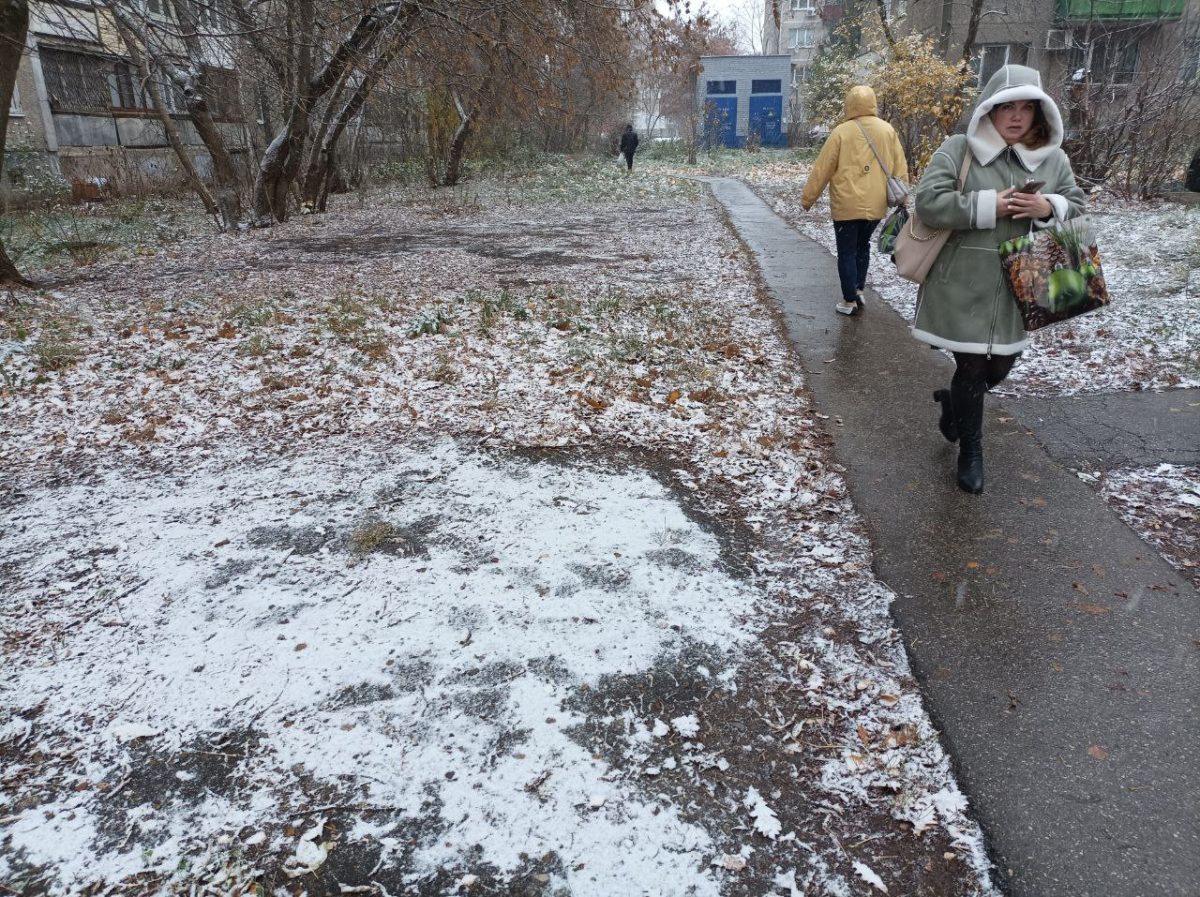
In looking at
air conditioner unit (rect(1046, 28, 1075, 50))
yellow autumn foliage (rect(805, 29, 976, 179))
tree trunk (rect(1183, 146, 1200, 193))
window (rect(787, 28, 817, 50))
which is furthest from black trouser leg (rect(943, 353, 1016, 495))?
window (rect(787, 28, 817, 50))

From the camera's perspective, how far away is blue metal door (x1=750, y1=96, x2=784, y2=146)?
43.8m

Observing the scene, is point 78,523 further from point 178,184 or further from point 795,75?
point 795,75

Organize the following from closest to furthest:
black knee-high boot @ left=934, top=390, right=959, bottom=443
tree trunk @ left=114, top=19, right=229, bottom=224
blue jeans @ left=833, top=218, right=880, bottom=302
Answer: black knee-high boot @ left=934, top=390, right=959, bottom=443
blue jeans @ left=833, top=218, right=880, bottom=302
tree trunk @ left=114, top=19, right=229, bottom=224

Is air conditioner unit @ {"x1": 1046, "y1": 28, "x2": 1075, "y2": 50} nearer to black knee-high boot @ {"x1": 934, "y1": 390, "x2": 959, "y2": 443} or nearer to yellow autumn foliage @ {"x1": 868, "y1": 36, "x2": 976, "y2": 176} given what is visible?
yellow autumn foliage @ {"x1": 868, "y1": 36, "x2": 976, "y2": 176}

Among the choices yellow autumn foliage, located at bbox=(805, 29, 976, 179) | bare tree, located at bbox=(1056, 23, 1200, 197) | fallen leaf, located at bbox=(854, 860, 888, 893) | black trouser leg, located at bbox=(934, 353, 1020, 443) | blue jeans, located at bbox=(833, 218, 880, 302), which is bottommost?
fallen leaf, located at bbox=(854, 860, 888, 893)

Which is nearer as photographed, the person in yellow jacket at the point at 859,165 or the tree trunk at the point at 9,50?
the person in yellow jacket at the point at 859,165

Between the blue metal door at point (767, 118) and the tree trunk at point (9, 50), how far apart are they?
39.4m

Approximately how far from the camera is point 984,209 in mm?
3307

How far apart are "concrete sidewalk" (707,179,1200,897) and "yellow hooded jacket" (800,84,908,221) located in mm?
2197

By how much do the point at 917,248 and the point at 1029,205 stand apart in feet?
1.73

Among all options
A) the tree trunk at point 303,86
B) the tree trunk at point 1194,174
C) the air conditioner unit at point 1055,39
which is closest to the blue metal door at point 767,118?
the air conditioner unit at point 1055,39

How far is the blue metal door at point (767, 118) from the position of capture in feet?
144

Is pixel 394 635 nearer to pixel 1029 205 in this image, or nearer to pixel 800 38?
pixel 1029 205

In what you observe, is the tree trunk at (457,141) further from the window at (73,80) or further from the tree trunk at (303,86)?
the window at (73,80)
